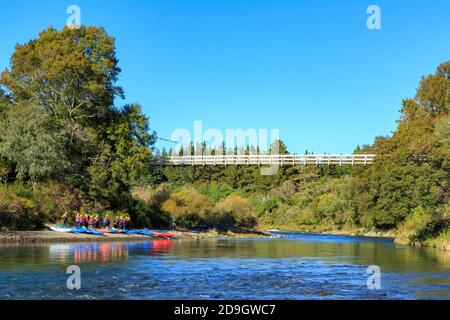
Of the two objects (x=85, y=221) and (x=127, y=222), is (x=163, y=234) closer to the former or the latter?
(x=127, y=222)

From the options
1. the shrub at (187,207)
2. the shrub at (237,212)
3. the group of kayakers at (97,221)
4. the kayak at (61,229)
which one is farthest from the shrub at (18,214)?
the shrub at (237,212)

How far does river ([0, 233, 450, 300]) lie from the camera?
21812 millimetres

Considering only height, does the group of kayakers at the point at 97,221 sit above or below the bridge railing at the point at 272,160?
below

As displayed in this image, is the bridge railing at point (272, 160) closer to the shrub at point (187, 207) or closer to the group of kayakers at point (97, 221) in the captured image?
the shrub at point (187, 207)

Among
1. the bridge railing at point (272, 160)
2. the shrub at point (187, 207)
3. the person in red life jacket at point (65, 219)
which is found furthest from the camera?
the bridge railing at point (272, 160)

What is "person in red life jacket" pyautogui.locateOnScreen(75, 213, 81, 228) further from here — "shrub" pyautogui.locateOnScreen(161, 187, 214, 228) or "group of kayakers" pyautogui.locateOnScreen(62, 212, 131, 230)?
"shrub" pyautogui.locateOnScreen(161, 187, 214, 228)

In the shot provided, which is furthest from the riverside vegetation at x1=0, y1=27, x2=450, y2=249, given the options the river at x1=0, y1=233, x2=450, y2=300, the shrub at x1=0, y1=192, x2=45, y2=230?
the river at x1=0, y1=233, x2=450, y2=300

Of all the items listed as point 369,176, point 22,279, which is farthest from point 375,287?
point 369,176

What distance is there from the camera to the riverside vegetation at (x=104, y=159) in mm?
52906

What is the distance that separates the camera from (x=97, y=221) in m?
56.8

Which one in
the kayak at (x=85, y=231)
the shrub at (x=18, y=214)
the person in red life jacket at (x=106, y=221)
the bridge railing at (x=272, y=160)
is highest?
the bridge railing at (x=272, y=160)

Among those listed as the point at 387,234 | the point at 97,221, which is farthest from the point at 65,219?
the point at 387,234

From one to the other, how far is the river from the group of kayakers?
15.0 metres

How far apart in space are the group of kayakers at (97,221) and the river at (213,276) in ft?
49.1
